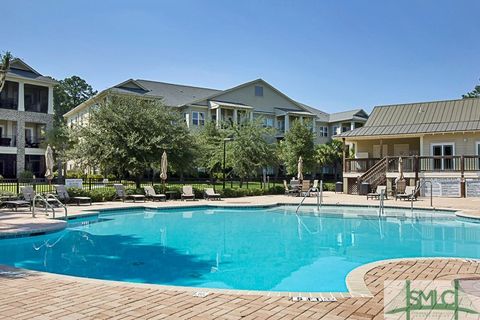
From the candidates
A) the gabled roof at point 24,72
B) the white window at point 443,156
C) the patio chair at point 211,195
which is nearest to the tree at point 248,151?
the patio chair at point 211,195

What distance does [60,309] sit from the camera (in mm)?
4691

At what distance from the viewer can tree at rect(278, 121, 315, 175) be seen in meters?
36.2

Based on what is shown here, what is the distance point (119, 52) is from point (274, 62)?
30.0 feet

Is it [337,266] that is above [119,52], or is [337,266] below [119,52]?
below

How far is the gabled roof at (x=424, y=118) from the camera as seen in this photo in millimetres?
28078

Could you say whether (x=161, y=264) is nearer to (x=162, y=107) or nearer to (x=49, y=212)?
(x=49, y=212)

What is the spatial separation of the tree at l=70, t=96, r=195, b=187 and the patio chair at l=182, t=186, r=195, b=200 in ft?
10.1

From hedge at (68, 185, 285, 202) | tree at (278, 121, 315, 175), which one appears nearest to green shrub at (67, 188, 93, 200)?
hedge at (68, 185, 285, 202)

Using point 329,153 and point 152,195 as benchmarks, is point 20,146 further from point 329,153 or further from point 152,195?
point 329,153

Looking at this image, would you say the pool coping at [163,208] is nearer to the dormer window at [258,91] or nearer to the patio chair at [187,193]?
the patio chair at [187,193]

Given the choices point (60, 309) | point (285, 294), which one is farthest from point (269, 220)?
point (60, 309)

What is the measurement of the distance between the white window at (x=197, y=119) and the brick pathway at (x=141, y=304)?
1426 inches

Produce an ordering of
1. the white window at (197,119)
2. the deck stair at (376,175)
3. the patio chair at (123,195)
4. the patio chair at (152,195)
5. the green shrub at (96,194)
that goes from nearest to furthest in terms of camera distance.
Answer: the green shrub at (96,194), the patio chair at (123,195), the patio chair at (152,195), the deck stair at (376,175), the white window at (197,119)

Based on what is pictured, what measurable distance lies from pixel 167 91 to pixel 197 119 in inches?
189
